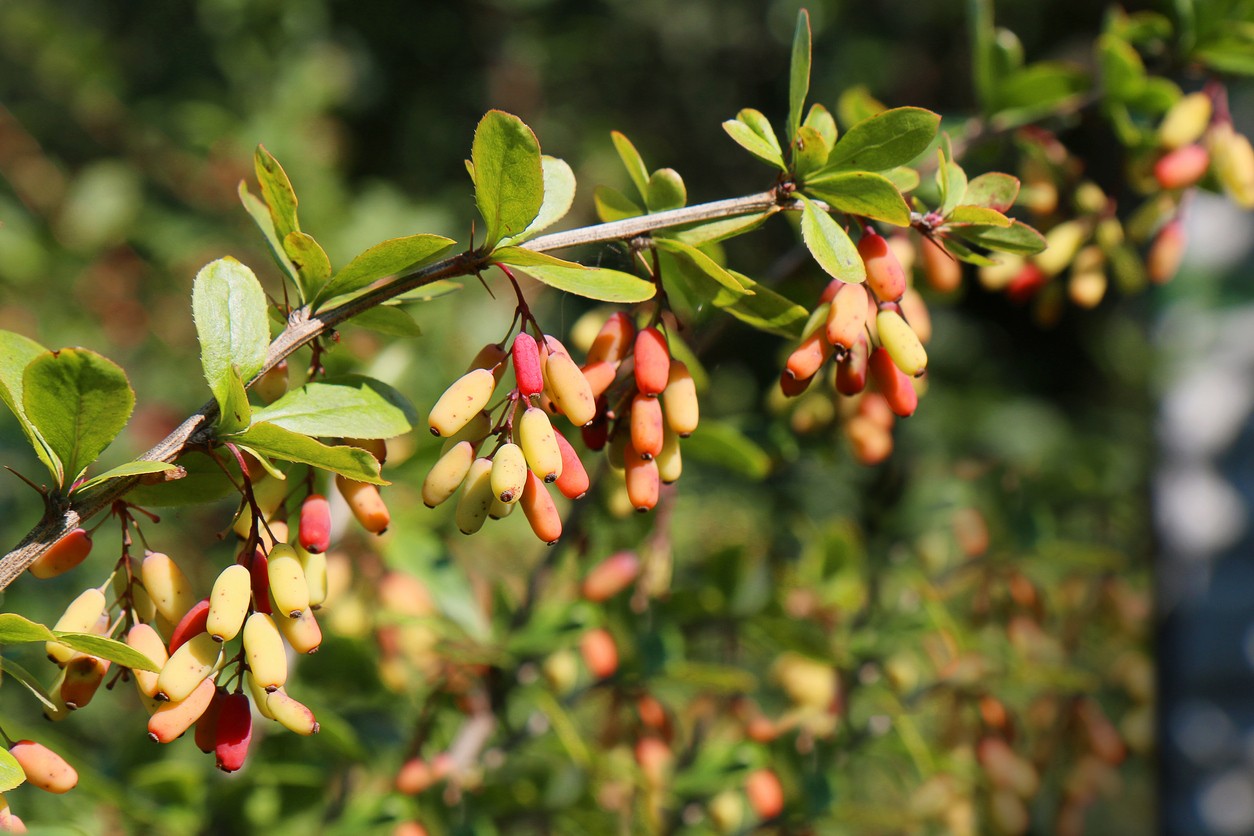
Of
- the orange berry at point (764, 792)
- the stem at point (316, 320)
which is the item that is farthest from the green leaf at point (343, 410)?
the orange berry at point (764, 792)

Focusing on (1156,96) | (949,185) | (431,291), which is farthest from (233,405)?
(1156,96)

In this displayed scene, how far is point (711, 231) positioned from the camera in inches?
24.1

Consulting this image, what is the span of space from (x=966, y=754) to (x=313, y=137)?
1.84m

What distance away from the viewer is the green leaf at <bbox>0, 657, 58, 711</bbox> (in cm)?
52

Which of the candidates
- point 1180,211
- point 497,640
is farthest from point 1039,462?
point 497,640

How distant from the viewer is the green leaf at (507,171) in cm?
52

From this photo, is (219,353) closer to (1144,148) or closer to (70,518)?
(70,518)

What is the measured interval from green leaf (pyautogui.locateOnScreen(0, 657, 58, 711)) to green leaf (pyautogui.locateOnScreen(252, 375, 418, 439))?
158 millimetres

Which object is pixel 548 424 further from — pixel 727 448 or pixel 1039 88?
pixel 1039 88

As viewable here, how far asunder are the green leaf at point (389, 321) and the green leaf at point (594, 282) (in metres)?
0.08

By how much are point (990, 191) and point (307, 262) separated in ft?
1.25

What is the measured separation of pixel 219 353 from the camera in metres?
0.53

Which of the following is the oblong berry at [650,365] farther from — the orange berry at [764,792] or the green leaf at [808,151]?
the orange berry at [764,792]

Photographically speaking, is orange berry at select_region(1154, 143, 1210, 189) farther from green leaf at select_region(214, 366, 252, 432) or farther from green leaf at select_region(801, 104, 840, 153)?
green leaf at select_region(214, 366, 252, 432)
